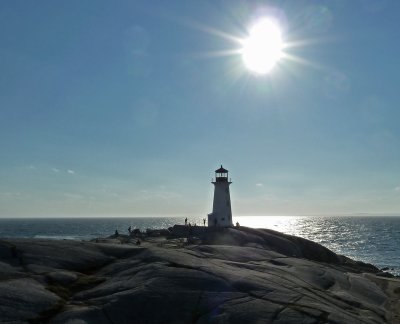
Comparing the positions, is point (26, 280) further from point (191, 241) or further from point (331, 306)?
point (191, 241)

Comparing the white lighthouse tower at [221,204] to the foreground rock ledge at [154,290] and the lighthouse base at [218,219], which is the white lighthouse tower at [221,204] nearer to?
the lighthouse base at [218,219]

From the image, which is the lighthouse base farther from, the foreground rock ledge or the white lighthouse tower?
the foreground rock ledge

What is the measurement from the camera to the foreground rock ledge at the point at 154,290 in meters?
12.9

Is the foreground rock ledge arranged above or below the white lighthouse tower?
below

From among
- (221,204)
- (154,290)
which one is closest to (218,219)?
(221,204)

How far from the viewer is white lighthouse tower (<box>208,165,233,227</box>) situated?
190ft

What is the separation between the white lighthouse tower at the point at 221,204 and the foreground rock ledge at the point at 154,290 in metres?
36.0

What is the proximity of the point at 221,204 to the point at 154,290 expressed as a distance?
44.4 m

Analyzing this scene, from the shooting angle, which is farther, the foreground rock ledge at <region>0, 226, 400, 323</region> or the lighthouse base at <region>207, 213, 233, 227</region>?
the lighthouse base at <region>207, 213, 233, 227</region>

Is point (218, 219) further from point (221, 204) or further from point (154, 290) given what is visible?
point (154, 290)

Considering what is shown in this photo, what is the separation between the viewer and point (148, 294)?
1399cm

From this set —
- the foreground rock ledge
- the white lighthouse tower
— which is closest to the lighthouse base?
the white lighthouse tower

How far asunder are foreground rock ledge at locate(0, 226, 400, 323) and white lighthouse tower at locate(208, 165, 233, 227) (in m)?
36.0

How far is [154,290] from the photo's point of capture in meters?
14.3
